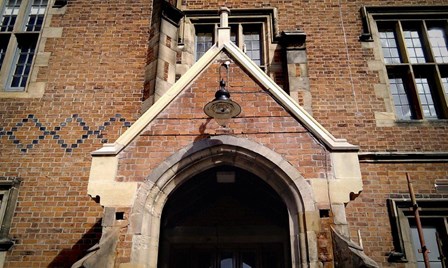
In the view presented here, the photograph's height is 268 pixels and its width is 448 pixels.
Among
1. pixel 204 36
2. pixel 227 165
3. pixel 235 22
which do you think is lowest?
pixel 227 165

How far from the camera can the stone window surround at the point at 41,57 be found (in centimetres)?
775

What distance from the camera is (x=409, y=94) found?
788 cm

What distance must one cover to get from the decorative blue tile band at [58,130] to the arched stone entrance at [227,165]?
2.33m

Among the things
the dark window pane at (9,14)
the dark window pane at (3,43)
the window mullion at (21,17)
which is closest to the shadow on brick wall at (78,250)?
the dark window pane at (3,43)

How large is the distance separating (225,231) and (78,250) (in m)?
2.36

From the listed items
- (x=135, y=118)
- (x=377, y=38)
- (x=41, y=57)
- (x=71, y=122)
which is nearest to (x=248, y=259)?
(x=135, y=118)

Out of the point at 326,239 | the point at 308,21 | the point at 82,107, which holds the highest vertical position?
the point at 308,21

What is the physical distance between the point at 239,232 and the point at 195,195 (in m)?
0.98

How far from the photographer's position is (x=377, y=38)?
8.29 m

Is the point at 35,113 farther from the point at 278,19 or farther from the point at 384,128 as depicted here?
the point at 384,128

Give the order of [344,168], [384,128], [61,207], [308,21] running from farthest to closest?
[308,21] < [384,128] < [61,207] < [344,168]

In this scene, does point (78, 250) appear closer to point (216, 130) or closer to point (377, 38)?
point (216, 130)

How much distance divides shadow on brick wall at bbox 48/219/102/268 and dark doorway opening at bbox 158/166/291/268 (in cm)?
106

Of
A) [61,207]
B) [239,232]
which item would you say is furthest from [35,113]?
[239,232]
